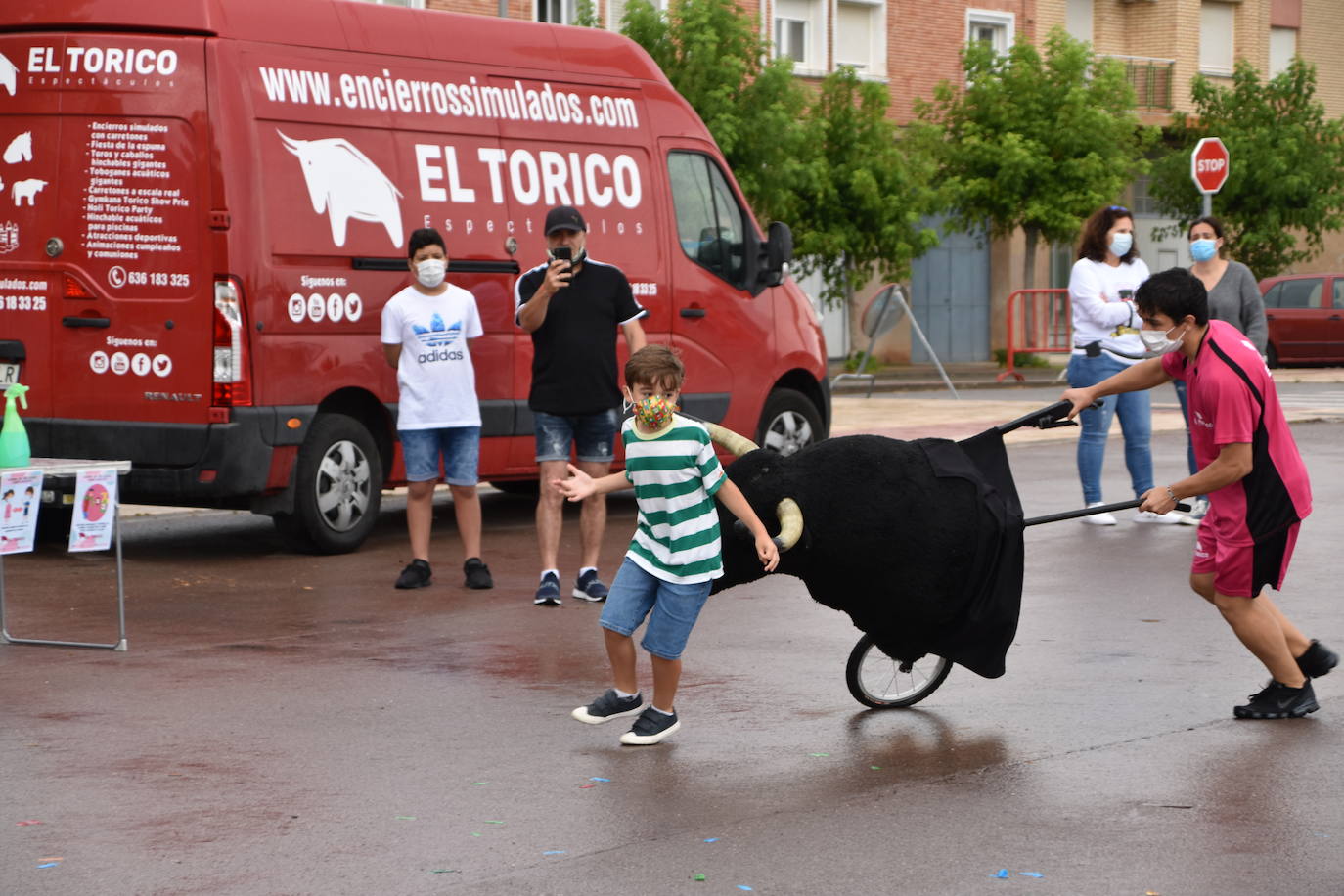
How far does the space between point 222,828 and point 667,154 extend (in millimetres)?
8159

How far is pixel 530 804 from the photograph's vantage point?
5711mm

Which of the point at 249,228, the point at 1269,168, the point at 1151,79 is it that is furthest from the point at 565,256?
the point at 1151,79

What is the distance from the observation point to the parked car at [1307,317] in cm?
3275

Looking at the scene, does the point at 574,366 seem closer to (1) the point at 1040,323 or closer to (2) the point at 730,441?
(2) the point at 730,441

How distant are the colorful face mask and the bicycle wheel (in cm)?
105

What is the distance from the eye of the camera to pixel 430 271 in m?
10.3

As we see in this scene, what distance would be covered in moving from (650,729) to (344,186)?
211 inches

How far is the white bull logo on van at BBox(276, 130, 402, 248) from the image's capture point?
10.9 m

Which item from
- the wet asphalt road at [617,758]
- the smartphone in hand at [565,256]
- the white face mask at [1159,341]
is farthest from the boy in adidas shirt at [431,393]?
the white face mask at [1159,341]

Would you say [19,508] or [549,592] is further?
[549,592]

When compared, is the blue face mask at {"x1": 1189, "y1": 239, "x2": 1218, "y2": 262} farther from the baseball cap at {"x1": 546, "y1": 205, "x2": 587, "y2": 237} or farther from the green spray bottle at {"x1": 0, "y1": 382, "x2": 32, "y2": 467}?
the green spray bottle at {"x1": 0, "y1": 382, "x2": 32, "y2": 467}

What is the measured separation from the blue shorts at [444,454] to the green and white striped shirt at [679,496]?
12.5ft

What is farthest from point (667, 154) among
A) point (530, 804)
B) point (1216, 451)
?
point (530, 804)

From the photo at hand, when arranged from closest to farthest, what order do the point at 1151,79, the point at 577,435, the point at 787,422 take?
the point at 577,435 < the point at 787,422 < the point at 1151,79
